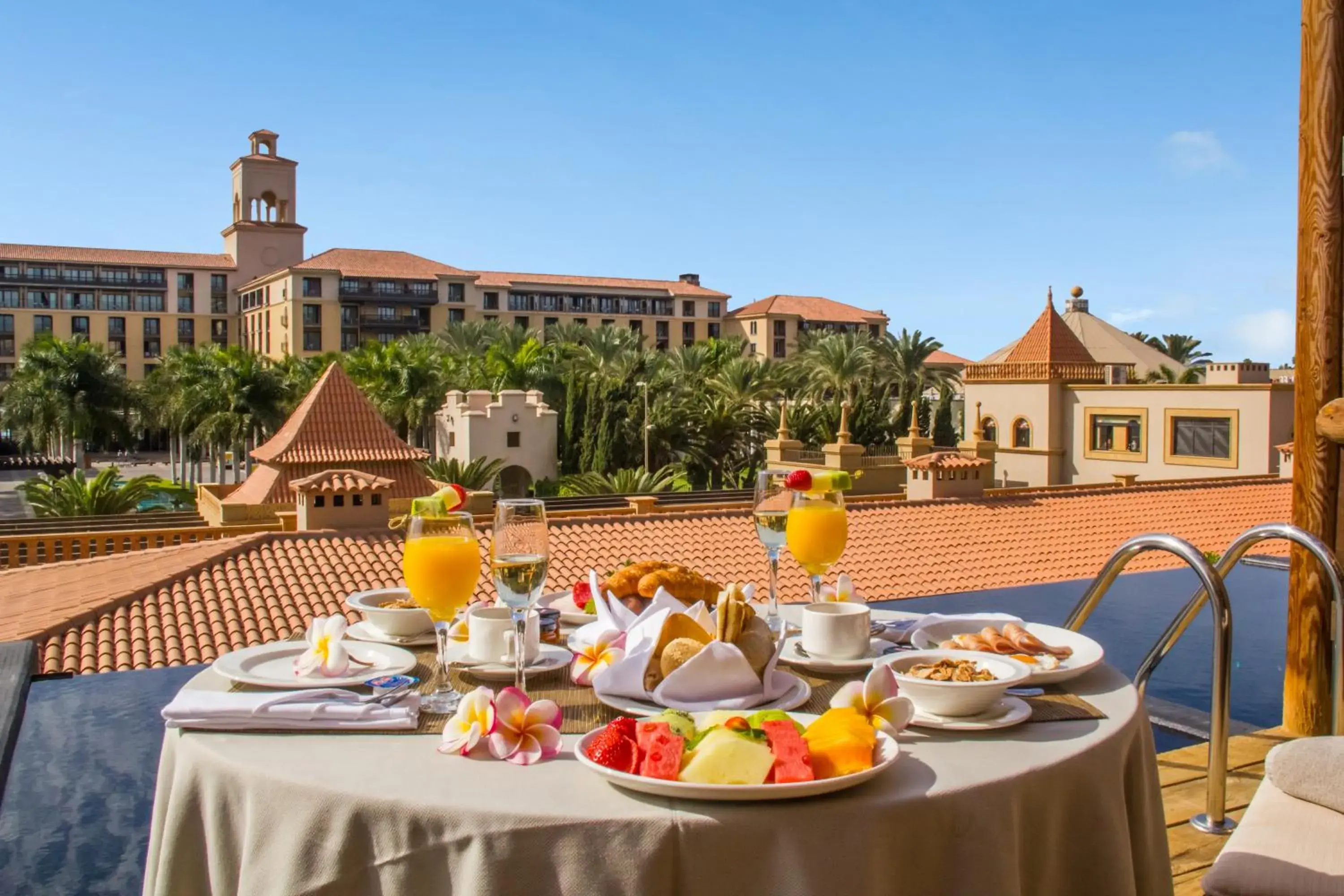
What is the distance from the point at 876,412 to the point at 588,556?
1129 inches

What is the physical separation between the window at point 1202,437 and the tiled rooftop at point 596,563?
13.7m

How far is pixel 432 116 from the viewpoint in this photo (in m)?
24.0

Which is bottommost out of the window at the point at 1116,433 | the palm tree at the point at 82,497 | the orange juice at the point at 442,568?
the palm tree at the point at 82,497

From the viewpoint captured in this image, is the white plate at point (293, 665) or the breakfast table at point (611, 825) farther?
the white plate at point (293, 665)

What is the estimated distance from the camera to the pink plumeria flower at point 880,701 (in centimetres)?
188

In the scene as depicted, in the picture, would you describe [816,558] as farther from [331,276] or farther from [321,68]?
[331,276]

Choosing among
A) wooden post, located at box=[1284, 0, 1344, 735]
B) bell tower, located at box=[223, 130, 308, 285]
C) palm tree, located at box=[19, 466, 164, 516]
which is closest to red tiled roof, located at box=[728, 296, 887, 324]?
bell tower, located at box=[223, 130, 308, 285]

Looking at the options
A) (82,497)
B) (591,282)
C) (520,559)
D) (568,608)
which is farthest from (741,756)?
(591,282)

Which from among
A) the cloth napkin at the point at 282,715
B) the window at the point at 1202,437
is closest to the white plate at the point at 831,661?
the cloth napkin at the point at 282,715

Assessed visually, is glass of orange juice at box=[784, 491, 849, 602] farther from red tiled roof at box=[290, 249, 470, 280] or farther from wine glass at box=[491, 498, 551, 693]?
red tiled roof at box=[290, 249, 470, 280]

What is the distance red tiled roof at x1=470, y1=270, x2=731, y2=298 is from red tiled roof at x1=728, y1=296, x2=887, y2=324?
3.31 meters

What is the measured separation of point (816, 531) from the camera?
2.69 meters

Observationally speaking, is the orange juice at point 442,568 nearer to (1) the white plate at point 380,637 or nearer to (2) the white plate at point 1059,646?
(1) the white plate at point 380,637

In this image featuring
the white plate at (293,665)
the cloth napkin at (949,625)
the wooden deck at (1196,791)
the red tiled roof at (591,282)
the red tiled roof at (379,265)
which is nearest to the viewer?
the white plate at (293,665)
